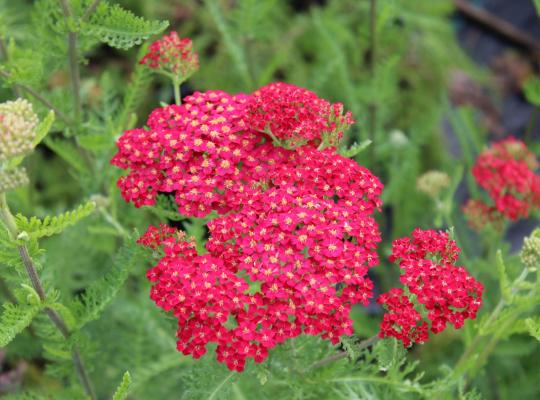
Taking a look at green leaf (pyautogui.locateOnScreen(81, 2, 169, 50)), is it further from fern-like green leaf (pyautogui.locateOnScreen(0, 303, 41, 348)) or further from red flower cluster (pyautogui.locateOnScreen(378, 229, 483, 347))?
red flower cluster (pyautogui.locateOnScreen(378, 229, 483, 347))

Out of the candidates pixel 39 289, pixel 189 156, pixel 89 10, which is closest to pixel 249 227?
pixel 189 156

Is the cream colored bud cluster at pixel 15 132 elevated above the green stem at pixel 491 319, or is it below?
above

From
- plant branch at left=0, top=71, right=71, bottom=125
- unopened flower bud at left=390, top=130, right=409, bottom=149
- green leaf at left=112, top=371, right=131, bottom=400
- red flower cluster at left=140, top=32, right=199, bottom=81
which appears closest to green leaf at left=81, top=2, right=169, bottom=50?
red flower cluster at left=140, top=32, right=199, bottom=81

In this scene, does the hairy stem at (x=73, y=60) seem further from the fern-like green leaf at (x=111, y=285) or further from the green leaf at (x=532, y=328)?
the green leaf at (x=532, y=328)

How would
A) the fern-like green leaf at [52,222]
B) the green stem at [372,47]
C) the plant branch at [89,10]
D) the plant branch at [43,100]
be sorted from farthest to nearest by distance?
1. the green stem at [372,47]
2. the plant branch at [43,100]
3. the plant branch at [89,10]
4. the fern-like green leaf at [52,222]

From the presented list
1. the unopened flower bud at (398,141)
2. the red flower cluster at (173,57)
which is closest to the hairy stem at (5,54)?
the red flower cluster at (173,57)

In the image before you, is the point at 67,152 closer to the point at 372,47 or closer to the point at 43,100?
the point at 43,100

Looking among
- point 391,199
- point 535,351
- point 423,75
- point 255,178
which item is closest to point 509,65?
point 423,75
